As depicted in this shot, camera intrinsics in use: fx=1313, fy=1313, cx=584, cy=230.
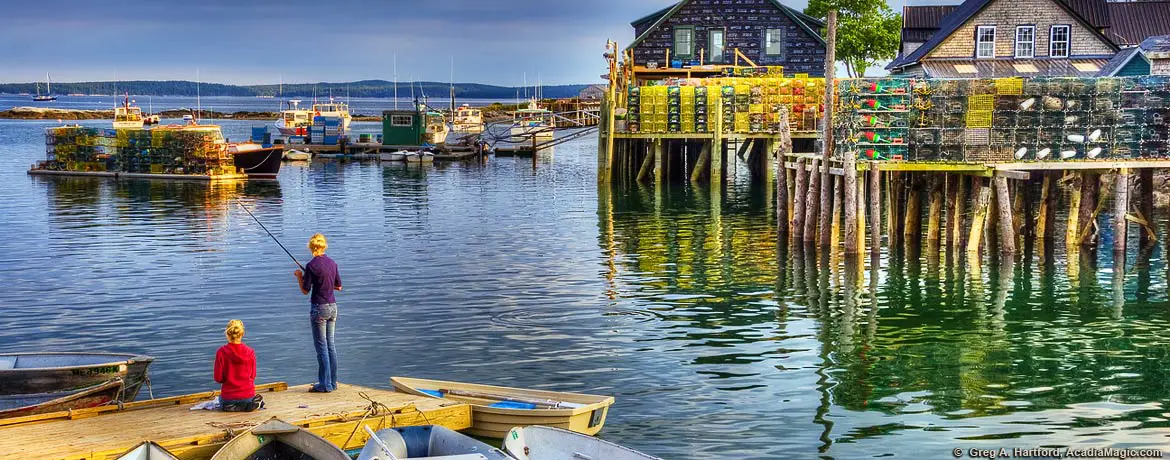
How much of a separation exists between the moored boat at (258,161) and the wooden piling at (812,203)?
124ft

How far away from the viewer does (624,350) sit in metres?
22.0

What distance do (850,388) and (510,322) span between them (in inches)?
290

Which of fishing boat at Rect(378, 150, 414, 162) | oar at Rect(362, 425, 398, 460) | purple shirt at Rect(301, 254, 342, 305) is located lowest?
oar at Rect(362, 425, 398, 460)

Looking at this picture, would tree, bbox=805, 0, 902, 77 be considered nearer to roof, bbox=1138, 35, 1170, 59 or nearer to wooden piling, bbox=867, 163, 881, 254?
roof, bbox=1138, 35, 1170, 59

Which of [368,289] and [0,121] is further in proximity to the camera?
[0,121]

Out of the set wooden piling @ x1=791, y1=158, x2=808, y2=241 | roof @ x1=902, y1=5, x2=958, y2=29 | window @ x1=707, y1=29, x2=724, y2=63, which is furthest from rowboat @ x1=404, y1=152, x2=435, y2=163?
wooden piling @ x1=791, y1=158, x2=808, y2=241

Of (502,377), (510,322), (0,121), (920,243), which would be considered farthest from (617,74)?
(0,121)

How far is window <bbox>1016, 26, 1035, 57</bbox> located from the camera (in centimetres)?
5256

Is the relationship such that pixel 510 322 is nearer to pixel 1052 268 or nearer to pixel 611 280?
pixel 611 280

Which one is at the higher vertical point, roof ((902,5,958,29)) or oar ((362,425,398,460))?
roof ((902,5,958,29))

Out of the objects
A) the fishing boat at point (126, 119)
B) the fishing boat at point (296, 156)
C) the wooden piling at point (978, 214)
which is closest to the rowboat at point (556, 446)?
the wooden piling at point (978, 214)

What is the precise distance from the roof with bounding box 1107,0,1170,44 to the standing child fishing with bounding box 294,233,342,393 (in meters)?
47.9

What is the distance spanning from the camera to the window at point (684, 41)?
217 ft

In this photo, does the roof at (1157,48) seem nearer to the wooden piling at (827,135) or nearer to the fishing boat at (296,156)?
the wooden piling at (827,135)
